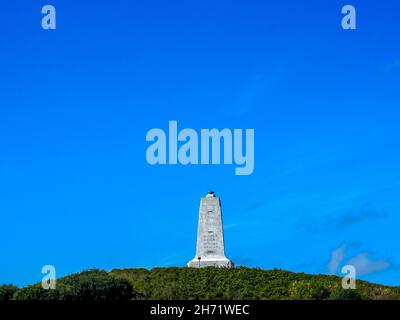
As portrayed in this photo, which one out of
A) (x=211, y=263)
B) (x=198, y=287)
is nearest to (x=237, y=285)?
(x=198, y=287)

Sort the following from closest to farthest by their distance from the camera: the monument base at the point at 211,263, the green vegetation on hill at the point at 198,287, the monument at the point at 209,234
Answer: the green vegetation on hill at the point at 198,287
the monument base at the point at 211,263
the monument at the point at 209,234

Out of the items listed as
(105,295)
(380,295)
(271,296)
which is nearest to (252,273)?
(271,296)

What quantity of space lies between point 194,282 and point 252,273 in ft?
15.9

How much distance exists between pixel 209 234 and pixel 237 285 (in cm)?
956

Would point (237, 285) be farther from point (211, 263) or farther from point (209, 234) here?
point (209, 234)

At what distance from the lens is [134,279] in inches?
1741

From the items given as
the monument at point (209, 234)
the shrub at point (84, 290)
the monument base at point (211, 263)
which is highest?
the monument at point (209, 234)

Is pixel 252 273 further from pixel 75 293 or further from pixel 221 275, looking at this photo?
pixel 75 293

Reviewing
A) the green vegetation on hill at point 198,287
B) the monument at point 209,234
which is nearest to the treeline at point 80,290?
the green vegetation on hill at point 198,287

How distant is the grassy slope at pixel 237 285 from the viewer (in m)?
36.6

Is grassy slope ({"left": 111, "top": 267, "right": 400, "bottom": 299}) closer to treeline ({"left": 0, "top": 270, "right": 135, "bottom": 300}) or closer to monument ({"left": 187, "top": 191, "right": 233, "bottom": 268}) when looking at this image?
treeline ({"left": 0, "top": 270, "right": 135, "bottom": 300})

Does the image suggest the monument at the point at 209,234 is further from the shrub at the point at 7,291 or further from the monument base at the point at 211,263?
the shrub at the point at 7,291

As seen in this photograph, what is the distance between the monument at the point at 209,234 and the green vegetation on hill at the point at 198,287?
401 cm

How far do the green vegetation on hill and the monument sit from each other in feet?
13.2
